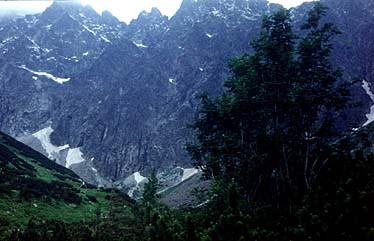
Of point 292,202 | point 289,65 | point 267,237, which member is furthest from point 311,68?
point 267,237

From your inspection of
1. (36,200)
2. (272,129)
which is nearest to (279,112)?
(272,129)

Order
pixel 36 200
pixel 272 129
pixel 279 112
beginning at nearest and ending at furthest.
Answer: pixel 279 112, pixel 272 129, pixel 36 200

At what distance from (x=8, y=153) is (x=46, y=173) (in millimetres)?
9504

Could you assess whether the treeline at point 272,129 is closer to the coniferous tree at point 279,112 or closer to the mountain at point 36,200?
the coniferous tree at point 279,112

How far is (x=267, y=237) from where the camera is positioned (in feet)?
74.7

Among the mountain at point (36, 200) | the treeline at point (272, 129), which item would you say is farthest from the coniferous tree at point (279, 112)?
the mountain at point (36, 200)

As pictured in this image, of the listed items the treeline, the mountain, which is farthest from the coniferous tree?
the mountain

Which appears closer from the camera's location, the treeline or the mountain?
the treeline

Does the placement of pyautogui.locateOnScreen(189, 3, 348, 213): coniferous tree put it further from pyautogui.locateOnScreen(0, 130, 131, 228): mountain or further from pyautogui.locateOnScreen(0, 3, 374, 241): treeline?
pyautogui.locateOnScreen(0, 130, 131, 228): mountain

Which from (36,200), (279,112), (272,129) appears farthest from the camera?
(36,200)

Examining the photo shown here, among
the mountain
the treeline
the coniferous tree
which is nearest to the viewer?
the treeline

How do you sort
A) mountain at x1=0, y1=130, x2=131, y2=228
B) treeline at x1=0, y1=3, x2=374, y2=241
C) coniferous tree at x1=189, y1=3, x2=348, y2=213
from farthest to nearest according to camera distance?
1. mountain at x1=0, y1=130, x2=131, y2=228
2. coniferous tree at x1=189, y1=3, x2=348, y2=213
3. treeline at x1=0, y1=3, x2=374, y2=241

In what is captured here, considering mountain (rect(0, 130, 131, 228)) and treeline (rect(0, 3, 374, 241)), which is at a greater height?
mountain (rect(0, 130, 131, 228))

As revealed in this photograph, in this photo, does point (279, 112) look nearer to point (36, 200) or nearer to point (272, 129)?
point (272, 129)
